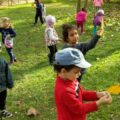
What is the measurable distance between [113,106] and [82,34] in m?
7.24

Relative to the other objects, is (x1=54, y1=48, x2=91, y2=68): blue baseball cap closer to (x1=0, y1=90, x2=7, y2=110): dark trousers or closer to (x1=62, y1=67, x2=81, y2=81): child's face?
(x1=62, y1=67, x2=81, y2=81): child's face

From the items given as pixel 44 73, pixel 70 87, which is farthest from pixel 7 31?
pixel 70 87

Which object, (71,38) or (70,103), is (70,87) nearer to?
(70,103)

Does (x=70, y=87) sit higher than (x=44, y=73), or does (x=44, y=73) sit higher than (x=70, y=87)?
(x=70, y=87)

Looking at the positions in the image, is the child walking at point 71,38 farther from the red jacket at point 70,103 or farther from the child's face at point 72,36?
the red jacket at point 70,103

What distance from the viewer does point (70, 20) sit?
16.8 metres

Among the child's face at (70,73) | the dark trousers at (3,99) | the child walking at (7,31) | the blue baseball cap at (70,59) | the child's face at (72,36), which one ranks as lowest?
the dark trousers at (3,99)

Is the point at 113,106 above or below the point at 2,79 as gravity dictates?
below

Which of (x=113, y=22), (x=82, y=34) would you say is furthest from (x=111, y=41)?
(x=113, y=22)

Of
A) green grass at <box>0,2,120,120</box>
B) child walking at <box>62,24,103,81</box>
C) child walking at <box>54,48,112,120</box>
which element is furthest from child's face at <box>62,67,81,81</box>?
green grass at <box>0,2,120,120</box>

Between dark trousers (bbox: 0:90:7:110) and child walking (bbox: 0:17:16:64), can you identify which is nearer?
dark trousers (bbox: 0:90:7:110)

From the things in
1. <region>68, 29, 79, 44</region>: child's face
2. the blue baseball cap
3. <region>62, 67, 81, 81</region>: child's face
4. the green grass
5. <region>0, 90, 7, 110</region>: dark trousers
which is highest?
the blue baseball cap

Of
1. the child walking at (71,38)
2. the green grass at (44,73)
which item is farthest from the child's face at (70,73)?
the green grass at (44,73)

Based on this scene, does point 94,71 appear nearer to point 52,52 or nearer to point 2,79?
point 52,52
